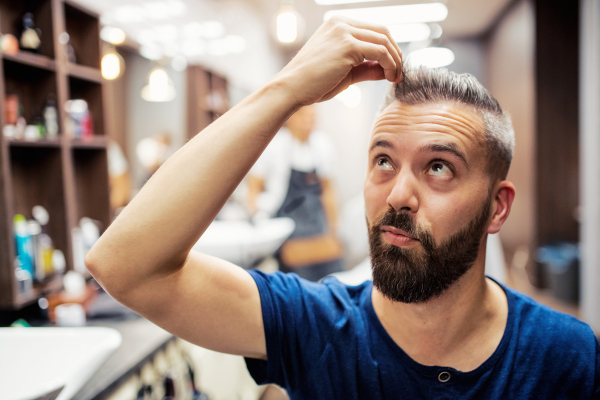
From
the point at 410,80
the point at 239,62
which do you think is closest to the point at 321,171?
the point at 239,62

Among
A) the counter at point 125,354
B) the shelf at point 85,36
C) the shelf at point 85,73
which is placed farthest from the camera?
the shelf at point 85,36

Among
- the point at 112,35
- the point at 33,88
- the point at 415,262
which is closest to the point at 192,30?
the point at 112,35

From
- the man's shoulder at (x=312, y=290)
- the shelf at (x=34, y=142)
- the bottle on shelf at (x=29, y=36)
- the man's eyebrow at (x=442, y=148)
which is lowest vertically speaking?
the man's shoulder at (x=312, y=290)

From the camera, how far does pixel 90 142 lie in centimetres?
200

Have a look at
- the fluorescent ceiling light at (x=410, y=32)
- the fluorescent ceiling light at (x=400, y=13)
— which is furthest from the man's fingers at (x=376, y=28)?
the fluorescent ceiling light at (x=410, y=32)

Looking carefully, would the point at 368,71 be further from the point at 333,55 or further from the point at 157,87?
the point at 157,87

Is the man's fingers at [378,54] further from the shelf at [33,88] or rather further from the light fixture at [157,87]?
the light fixture at [157,87]

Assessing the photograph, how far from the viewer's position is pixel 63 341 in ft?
3.94

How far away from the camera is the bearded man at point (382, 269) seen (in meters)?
0.77

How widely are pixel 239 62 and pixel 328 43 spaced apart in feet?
10.9

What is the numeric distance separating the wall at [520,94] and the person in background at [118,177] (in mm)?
4377

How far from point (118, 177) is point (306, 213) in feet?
4.32

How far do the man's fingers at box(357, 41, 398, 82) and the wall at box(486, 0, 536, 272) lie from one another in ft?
15.5

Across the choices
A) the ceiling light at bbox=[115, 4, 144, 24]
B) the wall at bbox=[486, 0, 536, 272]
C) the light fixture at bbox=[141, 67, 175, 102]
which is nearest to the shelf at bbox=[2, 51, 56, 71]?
the ceiling light at bbox=[115, 4, 144, 24]
